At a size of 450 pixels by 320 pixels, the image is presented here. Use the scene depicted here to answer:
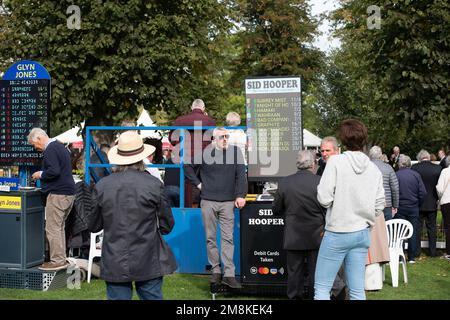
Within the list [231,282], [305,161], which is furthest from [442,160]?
[305,161]

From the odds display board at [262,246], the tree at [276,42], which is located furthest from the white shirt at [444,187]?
the tree at [276,42]

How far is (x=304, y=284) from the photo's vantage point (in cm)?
721

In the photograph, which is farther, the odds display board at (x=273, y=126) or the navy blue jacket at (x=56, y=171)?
the odds display board at (x=273, y=126)

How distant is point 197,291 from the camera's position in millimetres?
8531

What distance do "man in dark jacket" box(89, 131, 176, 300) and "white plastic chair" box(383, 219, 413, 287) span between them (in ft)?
15.9

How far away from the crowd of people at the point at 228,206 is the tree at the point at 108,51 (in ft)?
14.3

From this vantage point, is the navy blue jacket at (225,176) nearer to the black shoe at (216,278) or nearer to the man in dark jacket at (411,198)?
the black shoe at (216,278)

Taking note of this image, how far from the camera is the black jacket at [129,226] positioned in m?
5.02

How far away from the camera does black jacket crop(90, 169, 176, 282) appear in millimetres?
5020

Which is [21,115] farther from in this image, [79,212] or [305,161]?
[305,161]

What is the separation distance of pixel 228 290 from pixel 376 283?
78.2 inches

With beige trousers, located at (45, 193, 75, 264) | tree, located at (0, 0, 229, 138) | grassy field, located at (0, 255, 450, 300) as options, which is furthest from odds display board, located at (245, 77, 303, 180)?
tree, located at (0, 0, 229, 138)

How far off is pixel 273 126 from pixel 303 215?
7.12ft
